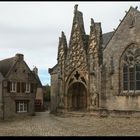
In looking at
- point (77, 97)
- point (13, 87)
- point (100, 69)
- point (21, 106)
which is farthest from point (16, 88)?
point (100, 69)

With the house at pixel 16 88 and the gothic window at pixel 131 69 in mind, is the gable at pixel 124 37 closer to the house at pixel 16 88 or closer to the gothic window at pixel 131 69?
the gothic window at pixel 131 69

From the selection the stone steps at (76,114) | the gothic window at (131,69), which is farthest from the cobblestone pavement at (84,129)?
the gothic window at (131,69)

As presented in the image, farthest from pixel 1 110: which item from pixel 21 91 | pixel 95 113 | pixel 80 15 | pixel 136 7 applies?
pixel 136 7

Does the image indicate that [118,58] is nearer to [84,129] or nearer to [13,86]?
[84,129]

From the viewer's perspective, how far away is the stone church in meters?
31.6

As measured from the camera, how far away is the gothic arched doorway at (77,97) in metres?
41.3

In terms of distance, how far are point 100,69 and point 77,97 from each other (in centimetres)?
853

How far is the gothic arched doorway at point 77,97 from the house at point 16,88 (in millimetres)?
7250

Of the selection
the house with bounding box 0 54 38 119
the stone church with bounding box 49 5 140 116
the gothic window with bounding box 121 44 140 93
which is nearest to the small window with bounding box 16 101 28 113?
the house with bounding box 0 54 38 119

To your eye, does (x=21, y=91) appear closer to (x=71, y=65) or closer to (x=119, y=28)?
(x=71, y=65)

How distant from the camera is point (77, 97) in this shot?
138ft

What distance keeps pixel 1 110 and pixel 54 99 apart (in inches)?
329

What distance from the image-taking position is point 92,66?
3703 cm

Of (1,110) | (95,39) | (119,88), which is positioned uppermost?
(95,39)
